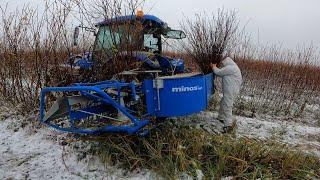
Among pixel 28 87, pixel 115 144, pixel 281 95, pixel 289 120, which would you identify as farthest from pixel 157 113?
pixel 281 95

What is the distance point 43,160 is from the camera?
194 inches

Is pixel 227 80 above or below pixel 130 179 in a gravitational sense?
above

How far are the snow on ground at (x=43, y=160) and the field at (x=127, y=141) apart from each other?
1 cm

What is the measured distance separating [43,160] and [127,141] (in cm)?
108

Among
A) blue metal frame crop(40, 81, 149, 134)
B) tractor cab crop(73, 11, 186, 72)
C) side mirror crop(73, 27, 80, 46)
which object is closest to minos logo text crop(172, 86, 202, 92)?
blue metal frame crop(40, 81, 149, 134)

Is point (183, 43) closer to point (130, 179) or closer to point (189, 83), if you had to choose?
point (189, 83)

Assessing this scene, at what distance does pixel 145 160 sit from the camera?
4637 mm

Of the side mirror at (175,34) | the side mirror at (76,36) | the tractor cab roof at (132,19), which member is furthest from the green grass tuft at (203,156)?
the side mirror at (175,34)

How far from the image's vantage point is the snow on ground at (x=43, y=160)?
4500 millimetres

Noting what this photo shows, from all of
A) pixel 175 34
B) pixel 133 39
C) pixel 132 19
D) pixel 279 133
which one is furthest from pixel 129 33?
pixel 279 133

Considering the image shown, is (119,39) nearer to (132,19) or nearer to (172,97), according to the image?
(132,19)

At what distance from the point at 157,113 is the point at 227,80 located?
1.98m

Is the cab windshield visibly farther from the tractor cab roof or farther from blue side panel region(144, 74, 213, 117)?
blue side panel region(144, 74, 213, 117)

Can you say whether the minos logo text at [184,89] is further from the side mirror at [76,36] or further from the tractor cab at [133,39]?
the side mirror at [76,36]
